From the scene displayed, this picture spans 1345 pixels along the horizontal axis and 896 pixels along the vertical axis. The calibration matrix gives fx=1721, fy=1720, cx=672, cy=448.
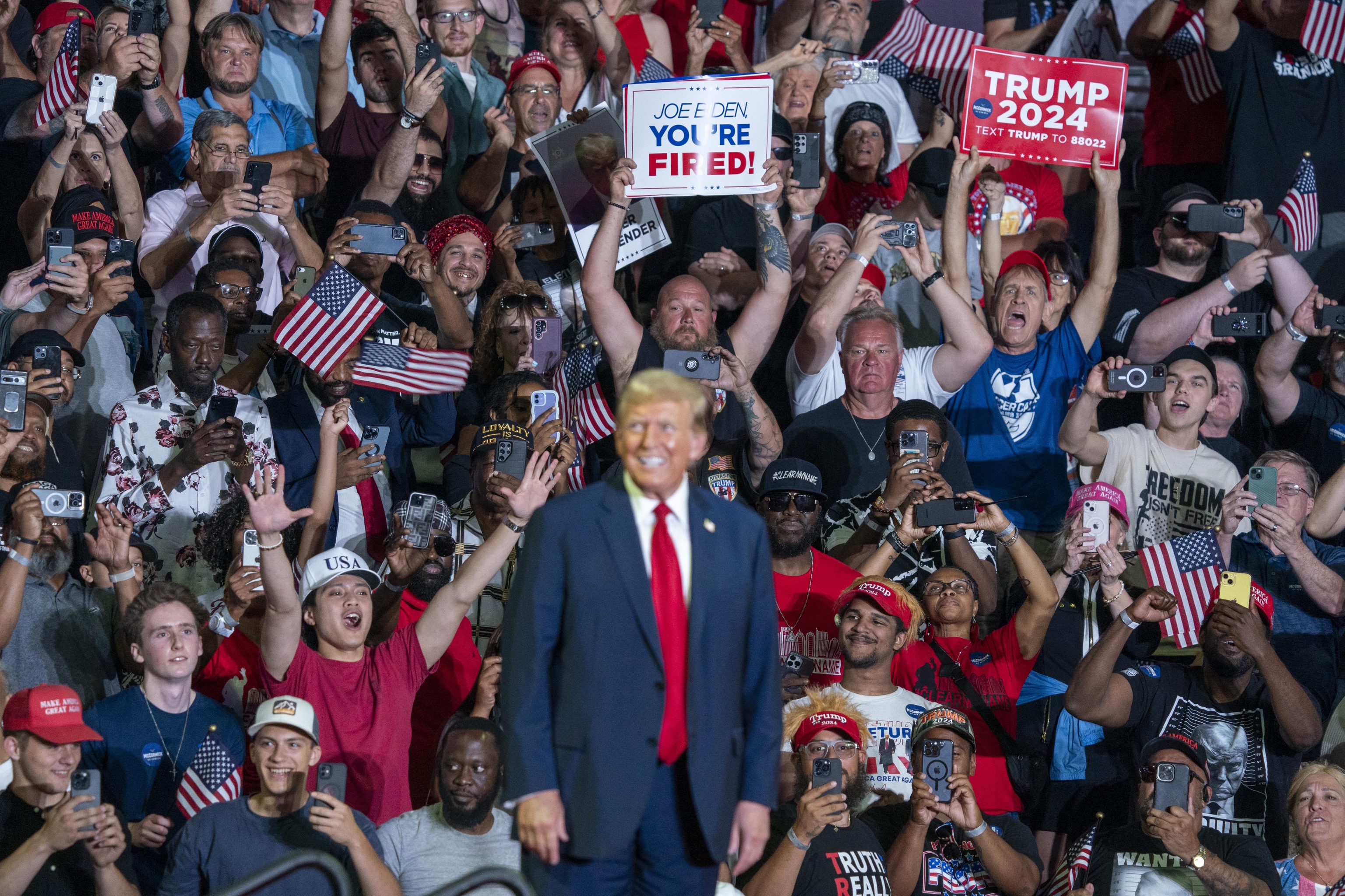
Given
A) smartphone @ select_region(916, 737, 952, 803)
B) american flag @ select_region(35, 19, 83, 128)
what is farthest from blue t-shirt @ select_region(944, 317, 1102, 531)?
american flag @ select_region(35, 19, 83, 128)

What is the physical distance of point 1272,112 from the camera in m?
9.32

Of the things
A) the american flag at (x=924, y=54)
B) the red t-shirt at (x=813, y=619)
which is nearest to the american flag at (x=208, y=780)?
the red t-shirt at (x=813, y=619)

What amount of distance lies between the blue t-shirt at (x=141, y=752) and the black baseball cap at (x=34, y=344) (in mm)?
1621

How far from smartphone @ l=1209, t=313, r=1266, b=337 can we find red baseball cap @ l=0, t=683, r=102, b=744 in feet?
17.0

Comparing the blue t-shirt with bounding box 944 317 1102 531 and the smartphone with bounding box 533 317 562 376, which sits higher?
the smartphone with bounding box 533 317 562 376

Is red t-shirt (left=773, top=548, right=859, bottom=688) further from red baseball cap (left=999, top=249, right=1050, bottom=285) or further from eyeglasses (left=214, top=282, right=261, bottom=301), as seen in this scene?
eyeglasses (left=214, top=282, right=261, bottom=301)

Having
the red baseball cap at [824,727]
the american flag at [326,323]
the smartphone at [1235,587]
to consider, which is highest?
the american flag at [326,323]

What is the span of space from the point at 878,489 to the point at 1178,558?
1.29m

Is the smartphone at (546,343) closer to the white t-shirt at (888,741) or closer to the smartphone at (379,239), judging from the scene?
the smartphone at (379,239)

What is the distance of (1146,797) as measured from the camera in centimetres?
606

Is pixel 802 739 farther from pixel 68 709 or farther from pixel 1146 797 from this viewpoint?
pixel 68 709

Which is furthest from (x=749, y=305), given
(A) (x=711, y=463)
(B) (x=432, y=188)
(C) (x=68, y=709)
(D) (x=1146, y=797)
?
(C) (x=68, y=709)

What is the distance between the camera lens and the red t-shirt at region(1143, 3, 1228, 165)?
31.9ft

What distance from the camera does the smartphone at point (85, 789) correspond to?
5.46 meters
